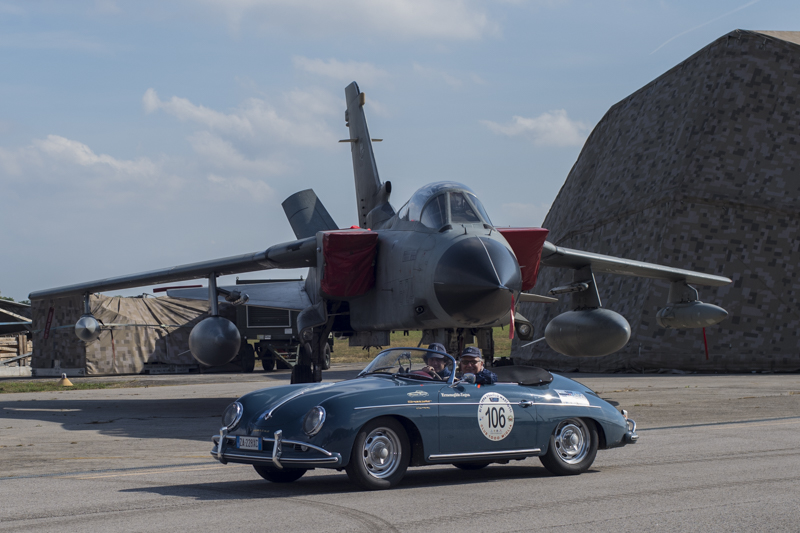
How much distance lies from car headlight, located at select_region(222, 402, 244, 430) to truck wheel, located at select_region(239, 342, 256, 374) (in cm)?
3229

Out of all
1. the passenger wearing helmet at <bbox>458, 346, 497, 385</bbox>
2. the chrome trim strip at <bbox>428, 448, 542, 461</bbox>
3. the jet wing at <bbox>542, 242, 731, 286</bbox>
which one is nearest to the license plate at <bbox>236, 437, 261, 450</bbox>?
the chrome trim strip at <bbox>428, 448, 542, 461</bbox>

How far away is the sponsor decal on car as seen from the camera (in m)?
8.34

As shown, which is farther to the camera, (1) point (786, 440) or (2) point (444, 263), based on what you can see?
(2) point (444, 263)

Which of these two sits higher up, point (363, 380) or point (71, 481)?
point (363, 380)

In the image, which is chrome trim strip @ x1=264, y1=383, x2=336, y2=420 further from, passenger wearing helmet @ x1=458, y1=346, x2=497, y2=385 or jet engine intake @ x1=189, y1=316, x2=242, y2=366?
jet engine intake @ x1=189, y1=316, x2=242, y2=366

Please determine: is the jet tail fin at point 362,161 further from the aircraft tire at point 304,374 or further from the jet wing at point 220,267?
the aircraft tire at point 304,374

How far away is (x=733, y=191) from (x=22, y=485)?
28.7 meters

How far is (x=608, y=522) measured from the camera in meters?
5.63

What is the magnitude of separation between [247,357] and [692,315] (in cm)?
2597

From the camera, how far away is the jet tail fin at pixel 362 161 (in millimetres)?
21969

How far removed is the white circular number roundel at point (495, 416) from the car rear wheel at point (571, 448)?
0.61 meters

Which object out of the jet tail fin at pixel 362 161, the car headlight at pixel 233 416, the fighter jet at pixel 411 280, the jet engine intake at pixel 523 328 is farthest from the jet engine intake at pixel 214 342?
the car headlight at pixel 233 416

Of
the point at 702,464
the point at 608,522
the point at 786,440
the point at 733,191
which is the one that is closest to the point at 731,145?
the point at 733,191

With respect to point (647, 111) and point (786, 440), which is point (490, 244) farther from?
point (647, 111)
